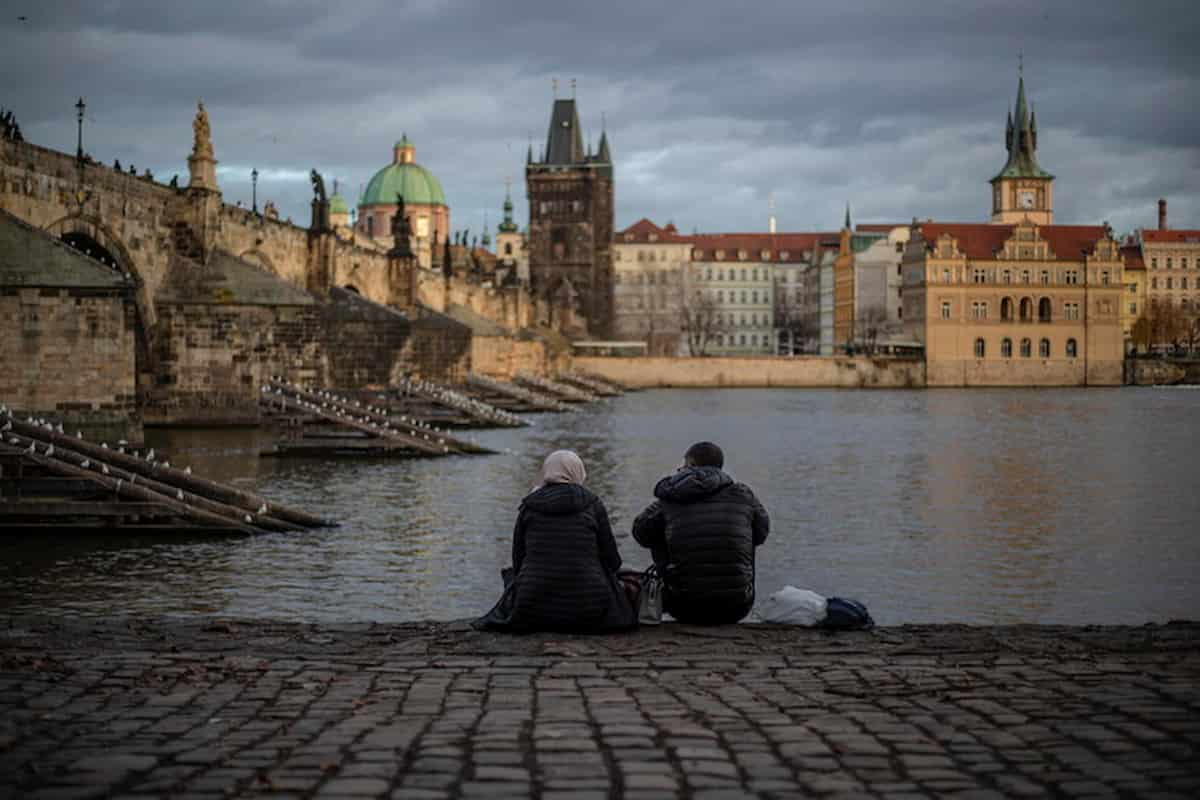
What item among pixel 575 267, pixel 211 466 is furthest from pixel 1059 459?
pixel 575 267

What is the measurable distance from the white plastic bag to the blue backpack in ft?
0.15

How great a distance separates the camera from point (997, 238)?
355 ft

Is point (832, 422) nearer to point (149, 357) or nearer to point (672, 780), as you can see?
point (149, 357)

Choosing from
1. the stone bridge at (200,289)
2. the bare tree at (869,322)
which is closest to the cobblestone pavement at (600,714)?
the stone bridge at (200,289)

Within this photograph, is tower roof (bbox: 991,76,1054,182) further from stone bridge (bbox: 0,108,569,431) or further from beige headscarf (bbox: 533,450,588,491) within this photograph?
beige headscarf (bbox: 533,450,588,491)

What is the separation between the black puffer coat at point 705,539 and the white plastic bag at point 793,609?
0.75 ft

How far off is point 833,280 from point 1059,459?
10283 cm

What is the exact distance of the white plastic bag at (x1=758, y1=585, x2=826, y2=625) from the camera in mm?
9461

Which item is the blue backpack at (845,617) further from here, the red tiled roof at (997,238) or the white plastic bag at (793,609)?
the red tiled roof at (997,238)

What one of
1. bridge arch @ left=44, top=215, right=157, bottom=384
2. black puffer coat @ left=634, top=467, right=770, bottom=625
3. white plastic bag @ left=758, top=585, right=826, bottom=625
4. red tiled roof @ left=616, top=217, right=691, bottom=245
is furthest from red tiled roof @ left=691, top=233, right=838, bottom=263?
black puffer coat @ left=634, top=467, right=770, bottom=625

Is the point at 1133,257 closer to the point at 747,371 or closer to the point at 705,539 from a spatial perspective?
the point at 747,371

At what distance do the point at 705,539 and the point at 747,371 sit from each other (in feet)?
299

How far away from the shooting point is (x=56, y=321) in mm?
24453

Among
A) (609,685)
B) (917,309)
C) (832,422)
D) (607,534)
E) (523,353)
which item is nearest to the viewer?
(609,685)
